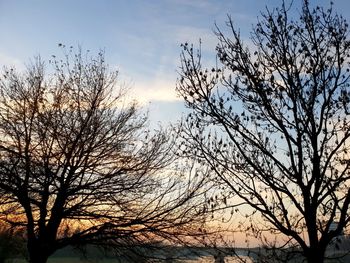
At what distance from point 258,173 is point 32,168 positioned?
7.20 meters

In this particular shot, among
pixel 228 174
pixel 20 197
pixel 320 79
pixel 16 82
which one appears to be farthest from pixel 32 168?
pixel 320 79

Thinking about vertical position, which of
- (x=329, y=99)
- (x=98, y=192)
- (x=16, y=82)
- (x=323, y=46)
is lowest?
(x=98, y=192)

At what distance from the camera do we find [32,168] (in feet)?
40.4

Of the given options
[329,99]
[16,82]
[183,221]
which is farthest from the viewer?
[16,82]

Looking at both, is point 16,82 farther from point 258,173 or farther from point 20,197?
point 258,173

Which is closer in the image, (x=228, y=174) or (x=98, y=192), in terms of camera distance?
(x=228, y=174)

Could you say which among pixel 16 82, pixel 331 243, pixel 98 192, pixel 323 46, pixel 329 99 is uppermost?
pixel 16 82

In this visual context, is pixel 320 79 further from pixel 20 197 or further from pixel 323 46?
pixel 20 197

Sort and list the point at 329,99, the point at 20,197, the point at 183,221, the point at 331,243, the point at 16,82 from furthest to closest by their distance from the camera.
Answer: the point at 16,82, the point at 183,221, the point at 20,197, the point at 329,99, the point at 331,243

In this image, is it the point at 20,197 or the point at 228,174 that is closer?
the point at 228,174

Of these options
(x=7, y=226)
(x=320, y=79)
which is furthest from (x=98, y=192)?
(x=320, y=79)

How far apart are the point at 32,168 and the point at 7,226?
289 cm

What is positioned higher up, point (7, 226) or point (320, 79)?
point (320, 79)

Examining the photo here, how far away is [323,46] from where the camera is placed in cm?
811
